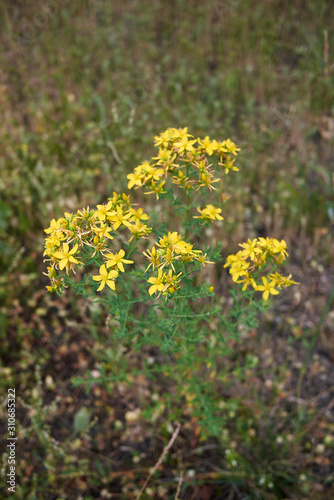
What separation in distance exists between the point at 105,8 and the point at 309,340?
5165 millimetres

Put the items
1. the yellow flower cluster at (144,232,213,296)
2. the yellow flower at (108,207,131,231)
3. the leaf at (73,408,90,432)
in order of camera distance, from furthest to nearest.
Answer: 1. the leaf at (73,408,90,432)
2. the yellow flower at (108,207,131,231)
3. the yellow flower cluster at (144,232,213,296)

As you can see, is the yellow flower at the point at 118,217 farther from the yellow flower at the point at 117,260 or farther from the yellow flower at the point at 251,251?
the yellow flower at the point at 251,251

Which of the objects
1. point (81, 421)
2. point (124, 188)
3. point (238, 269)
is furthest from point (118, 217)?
point (124, 188)

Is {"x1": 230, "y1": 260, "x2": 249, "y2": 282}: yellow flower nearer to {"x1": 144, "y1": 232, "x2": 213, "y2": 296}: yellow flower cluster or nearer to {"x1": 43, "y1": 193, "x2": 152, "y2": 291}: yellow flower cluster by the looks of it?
{"x1": 144, "y1": 232, "x2": 213, "y2": 296}: yellow flower cluster

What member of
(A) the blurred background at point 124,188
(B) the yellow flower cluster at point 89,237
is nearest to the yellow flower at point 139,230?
(B) the yellow flower cluster at point 89,237

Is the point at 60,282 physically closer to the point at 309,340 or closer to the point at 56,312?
the point at 56,312

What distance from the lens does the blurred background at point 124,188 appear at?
2.23 m

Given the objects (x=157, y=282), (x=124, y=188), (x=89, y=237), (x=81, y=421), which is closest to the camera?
(x=157, y=282)

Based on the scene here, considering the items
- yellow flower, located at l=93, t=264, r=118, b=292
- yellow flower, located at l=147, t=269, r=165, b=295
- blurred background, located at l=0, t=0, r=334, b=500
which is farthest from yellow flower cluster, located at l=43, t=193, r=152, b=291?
blurred background, located at l=0, t=0, r=334, b=500

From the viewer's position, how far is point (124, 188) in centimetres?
304

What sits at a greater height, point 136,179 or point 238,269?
point 136,179

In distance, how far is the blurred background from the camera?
223 cm

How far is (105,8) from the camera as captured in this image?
516 centimetres

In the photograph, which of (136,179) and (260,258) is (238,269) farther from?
(136,179)
